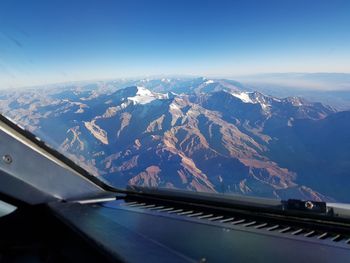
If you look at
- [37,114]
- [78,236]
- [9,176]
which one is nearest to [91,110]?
[37,114]

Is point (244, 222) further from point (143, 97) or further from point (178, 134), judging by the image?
point (178, 134)

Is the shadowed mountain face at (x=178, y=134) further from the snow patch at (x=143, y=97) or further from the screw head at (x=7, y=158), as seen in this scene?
the screw head at (x=7, y=158)

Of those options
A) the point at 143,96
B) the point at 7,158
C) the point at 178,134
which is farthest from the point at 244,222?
the point at 178,134

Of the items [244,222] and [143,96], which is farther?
[143,96]

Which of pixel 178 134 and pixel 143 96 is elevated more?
pixel 143 96

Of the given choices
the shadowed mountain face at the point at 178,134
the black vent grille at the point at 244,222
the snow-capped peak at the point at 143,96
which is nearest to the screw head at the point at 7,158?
the shadowed mountain face at the point at 178,134

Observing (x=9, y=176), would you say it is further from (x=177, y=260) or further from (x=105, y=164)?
(x=177, y=260)

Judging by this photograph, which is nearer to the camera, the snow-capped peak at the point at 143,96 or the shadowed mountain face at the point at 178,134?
the shadowed mountain face at the point at 178,134
